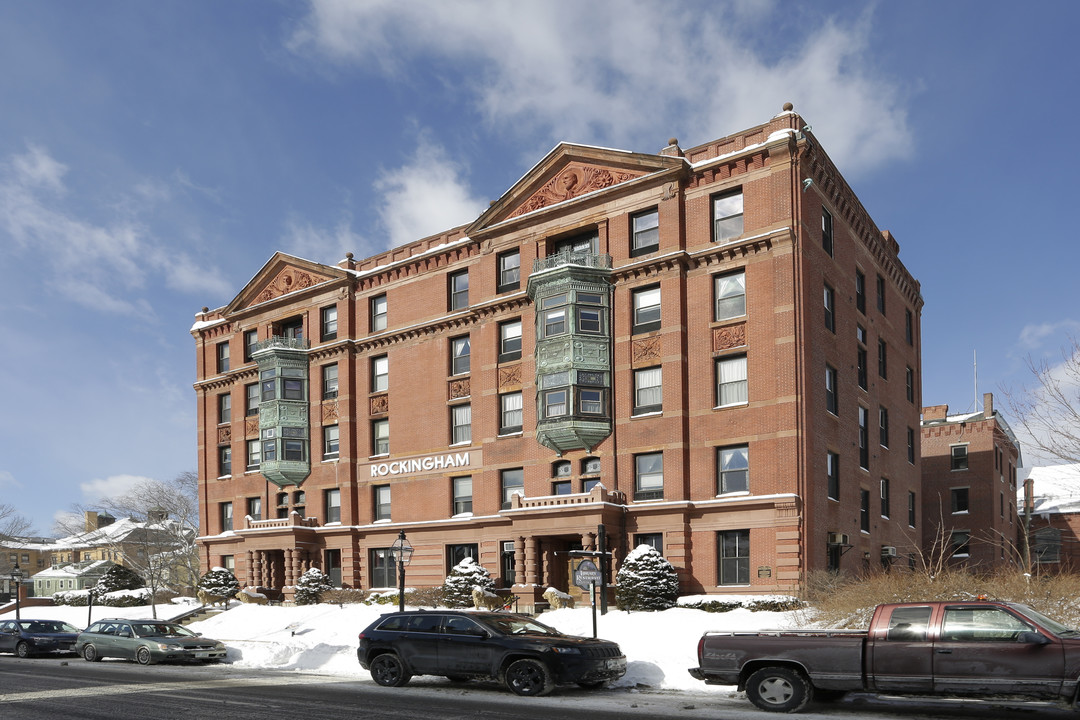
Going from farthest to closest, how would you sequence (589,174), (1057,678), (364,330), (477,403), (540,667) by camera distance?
1. (364,330)
2. (477,403)
3. (589,174)
4. (540,667)
5. (1057,678)

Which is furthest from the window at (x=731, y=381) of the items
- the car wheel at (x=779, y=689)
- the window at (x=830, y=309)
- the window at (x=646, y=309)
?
the car wheel at (x=779, y=689)

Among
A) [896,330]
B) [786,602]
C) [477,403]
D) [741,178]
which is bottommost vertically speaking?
[786,602]

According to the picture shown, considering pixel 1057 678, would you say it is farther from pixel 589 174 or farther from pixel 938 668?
pixel 589 174

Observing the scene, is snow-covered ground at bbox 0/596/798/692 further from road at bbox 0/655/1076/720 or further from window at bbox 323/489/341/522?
window at bbox 323/489/341/522

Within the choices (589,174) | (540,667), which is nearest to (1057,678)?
(540,667)

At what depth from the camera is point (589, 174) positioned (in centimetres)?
3703

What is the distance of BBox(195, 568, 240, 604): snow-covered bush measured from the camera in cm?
4528

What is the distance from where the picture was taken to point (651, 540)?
111ft

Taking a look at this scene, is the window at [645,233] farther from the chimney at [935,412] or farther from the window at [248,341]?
the chimney at [935,412]

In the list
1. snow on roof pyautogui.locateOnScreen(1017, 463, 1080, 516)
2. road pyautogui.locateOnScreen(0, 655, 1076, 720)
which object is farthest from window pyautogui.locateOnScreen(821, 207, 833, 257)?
snow on roof pyautogui.locateOnScreen(1017, 463, 1080, 516)

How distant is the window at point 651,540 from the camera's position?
33.5m

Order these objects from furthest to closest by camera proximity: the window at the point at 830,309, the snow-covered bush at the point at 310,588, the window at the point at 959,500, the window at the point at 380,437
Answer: the window at the point at 959,500, the window at the point at 380,437, the snow-covered bush at the point at 310,588, the window at the point at 830,309

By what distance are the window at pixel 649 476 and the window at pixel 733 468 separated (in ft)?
7.19

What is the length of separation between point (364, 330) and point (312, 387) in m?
4.36
